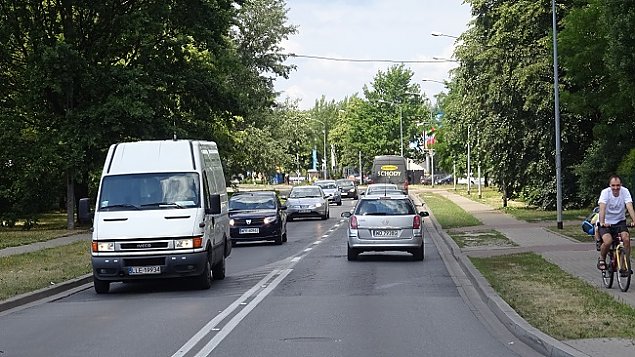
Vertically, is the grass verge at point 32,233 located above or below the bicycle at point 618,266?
below

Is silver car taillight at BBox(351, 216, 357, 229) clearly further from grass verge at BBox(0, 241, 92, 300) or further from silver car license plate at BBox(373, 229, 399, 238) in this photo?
grass verge at BBox(0, 241, 92, 300)

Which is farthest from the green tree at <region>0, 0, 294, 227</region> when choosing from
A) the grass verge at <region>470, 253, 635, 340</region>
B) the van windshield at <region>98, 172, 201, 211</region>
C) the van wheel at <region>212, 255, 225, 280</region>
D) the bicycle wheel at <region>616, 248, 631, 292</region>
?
the bicycle wheel at <region>616, 248, 631, 292</region>

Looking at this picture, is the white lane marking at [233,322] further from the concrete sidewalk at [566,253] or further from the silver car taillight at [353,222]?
the silver car taillight at [353,222]

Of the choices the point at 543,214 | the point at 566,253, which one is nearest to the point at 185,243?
the point at 566,253

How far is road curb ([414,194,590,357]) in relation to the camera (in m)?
9.87

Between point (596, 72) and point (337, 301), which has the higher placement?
point (596, 72)

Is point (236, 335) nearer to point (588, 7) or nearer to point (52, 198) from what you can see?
point (588, 7)

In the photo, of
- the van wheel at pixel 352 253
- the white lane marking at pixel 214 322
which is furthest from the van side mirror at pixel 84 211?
the van wheel at pixel 352 253

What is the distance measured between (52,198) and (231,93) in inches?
336

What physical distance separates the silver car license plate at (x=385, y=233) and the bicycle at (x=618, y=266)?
23.4 feet

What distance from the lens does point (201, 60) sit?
47500 mm

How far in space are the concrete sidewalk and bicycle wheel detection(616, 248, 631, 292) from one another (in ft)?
0.40

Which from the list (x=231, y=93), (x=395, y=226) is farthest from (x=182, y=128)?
(x=395, y=226)

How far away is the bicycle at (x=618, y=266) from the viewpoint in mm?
14930
